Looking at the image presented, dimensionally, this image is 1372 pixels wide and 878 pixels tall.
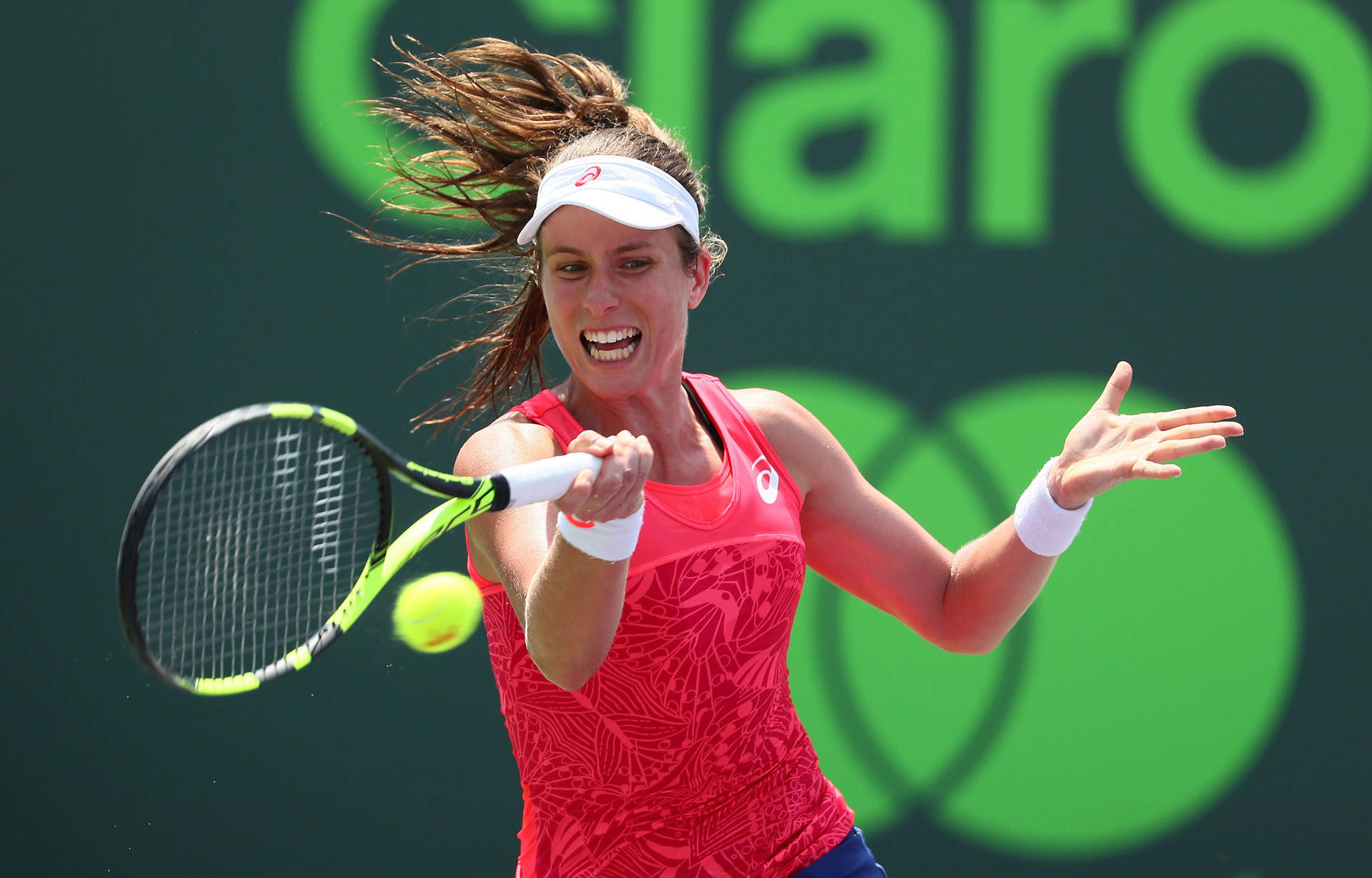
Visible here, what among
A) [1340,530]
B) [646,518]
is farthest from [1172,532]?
[646,518]

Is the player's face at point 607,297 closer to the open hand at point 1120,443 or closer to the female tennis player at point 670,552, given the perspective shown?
the female tennis player at point 670,552

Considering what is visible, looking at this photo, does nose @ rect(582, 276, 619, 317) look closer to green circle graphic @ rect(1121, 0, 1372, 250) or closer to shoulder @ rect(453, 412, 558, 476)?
shoulder @ rect(453, 412, 558, 476)

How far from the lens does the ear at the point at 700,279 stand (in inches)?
89.0

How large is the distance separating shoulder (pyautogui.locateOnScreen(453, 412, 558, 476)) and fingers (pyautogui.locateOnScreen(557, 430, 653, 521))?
324mm

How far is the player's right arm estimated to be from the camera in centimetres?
163

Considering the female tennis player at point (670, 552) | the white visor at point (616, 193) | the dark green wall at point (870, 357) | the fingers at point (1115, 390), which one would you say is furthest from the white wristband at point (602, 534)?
the dark green wall at point (870, 357)

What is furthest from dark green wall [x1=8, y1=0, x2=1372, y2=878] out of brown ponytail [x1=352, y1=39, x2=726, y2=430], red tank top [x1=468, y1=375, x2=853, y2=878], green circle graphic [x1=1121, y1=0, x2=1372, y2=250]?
red tank top [x1=468, y1=375, x2=853, y2=878]

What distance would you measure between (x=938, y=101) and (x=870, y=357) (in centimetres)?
71

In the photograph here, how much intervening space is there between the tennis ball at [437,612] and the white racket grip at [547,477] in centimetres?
17

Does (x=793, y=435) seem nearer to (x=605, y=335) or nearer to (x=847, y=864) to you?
(x=605, y=335)

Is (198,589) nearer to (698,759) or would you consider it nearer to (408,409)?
(698,759)

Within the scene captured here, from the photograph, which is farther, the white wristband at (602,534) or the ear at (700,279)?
the ear at (700,279)

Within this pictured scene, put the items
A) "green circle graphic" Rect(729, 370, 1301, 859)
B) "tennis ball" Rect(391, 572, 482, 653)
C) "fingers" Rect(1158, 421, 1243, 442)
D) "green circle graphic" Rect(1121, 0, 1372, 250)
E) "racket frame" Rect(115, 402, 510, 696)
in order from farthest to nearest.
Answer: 1. "green circle graphic" Rect(1121, 0, 1372, 250)
2. "green circle graphic" Rect(729, 370, 1301, 859)
3. "fingers" Rect(1158, 421, 1243, 442)
4. "tennis ball" Rect(391, 572, 482, 653)
5. "racket frame" Rect(115, 402, 510, 696)

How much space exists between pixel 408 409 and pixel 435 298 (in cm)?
30
